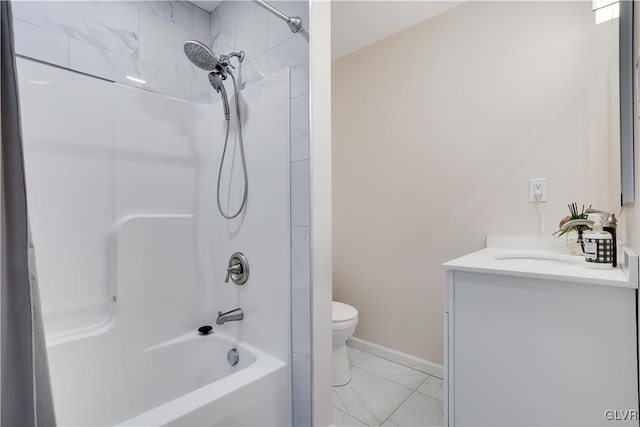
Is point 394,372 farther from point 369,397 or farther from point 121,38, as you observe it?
point 121,38

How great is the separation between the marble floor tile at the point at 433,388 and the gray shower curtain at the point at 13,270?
1835 millimetres

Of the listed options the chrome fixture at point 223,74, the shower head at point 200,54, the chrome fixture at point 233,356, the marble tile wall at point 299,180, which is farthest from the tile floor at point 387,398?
the shower head at point 200,54

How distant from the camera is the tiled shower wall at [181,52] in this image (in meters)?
1.25

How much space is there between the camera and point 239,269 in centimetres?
150

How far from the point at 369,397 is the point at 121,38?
90.6 inches

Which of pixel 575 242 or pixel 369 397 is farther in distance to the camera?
pixel 369 397

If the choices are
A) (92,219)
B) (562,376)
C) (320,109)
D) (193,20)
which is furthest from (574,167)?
(92,219)

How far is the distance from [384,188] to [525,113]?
0.95 m

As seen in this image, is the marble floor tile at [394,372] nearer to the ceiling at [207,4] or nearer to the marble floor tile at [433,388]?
the marble floor tile at [433,388]

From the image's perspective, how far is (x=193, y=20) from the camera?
1.74 metres

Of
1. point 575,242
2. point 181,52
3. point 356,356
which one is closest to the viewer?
point 575,242

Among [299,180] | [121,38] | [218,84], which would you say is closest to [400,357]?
[299,180]

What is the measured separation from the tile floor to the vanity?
0.49 meters

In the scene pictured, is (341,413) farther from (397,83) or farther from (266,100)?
(397,83)
